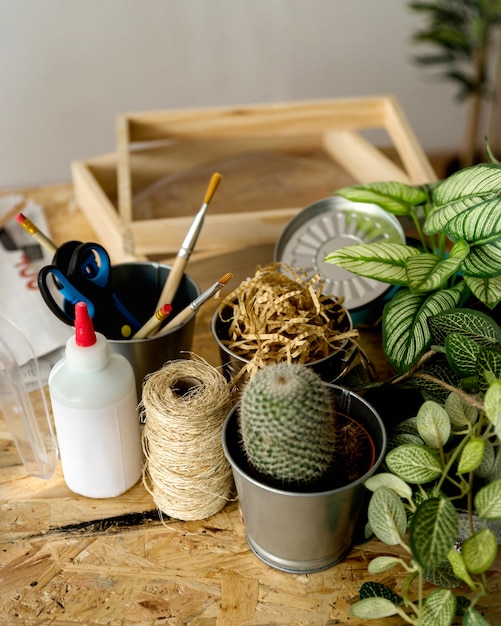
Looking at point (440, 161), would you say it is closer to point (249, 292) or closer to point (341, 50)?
point (341, 50)

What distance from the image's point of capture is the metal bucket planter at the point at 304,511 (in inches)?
26.4

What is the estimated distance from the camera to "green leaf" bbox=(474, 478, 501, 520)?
0.64 m

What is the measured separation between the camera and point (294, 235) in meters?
1.10

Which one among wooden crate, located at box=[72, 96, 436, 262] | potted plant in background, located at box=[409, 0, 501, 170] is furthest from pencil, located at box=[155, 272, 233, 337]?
potted plant in background, located at box=[409, 0, 501, 170]

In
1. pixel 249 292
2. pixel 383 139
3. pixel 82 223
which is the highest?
pixel 249 292

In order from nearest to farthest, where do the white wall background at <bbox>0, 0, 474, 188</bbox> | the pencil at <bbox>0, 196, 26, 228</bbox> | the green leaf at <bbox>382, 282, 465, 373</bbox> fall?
the green leaf at <bbox>382, 282, 465, 373</bbox>
the pencil at <bbox>0, 196, 26, 228</bbox>
the white wall background at <bbox>0, 0, 474, 188</bbox>

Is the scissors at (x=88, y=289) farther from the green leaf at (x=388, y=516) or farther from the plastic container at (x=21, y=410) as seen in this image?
the green leaf at (x=388, y=516)

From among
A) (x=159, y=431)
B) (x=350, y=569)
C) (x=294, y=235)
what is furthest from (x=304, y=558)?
(x=294, y=235)

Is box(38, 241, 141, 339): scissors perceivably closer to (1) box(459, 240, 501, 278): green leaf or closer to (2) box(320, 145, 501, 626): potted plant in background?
(2) box(320, 145, 501, 626): potted plant in background

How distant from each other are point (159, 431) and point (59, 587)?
18cm

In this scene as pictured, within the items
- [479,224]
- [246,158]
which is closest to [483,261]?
[479,224]

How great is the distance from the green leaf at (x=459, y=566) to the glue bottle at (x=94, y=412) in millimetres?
342

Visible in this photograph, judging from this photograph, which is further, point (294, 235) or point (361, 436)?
point (294, 235)

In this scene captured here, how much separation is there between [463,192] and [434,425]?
260 mm
